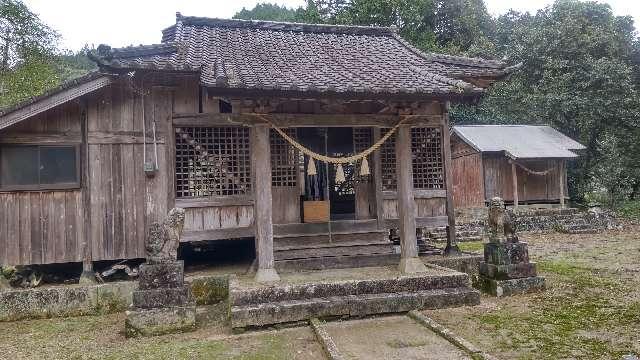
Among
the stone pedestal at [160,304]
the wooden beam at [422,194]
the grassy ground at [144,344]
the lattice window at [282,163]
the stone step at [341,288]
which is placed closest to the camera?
the grassy ground at [144,344]

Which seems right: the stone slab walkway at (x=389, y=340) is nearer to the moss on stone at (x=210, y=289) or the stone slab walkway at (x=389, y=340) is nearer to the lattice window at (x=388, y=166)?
the moss on stone at (x=210, y=289)

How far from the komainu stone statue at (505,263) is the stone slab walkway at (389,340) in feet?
8.44

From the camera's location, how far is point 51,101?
28.5 ft

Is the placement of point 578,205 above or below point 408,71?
below

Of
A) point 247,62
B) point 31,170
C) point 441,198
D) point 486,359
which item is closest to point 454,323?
point 486,359

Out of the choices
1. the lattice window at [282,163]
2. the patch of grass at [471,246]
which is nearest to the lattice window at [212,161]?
the lattice window at [282,163]

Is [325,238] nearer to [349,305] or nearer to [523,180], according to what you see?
[349,305]

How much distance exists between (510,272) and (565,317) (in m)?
1.78

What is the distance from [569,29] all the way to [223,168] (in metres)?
26.2

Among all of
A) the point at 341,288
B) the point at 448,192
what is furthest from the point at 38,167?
the point at 448,192

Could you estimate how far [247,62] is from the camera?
31.7 feet

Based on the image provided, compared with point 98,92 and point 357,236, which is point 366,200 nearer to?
point 357,236

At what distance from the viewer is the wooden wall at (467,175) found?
928 inches

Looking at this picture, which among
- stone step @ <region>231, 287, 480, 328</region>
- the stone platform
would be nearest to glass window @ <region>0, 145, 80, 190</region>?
the stone platform
